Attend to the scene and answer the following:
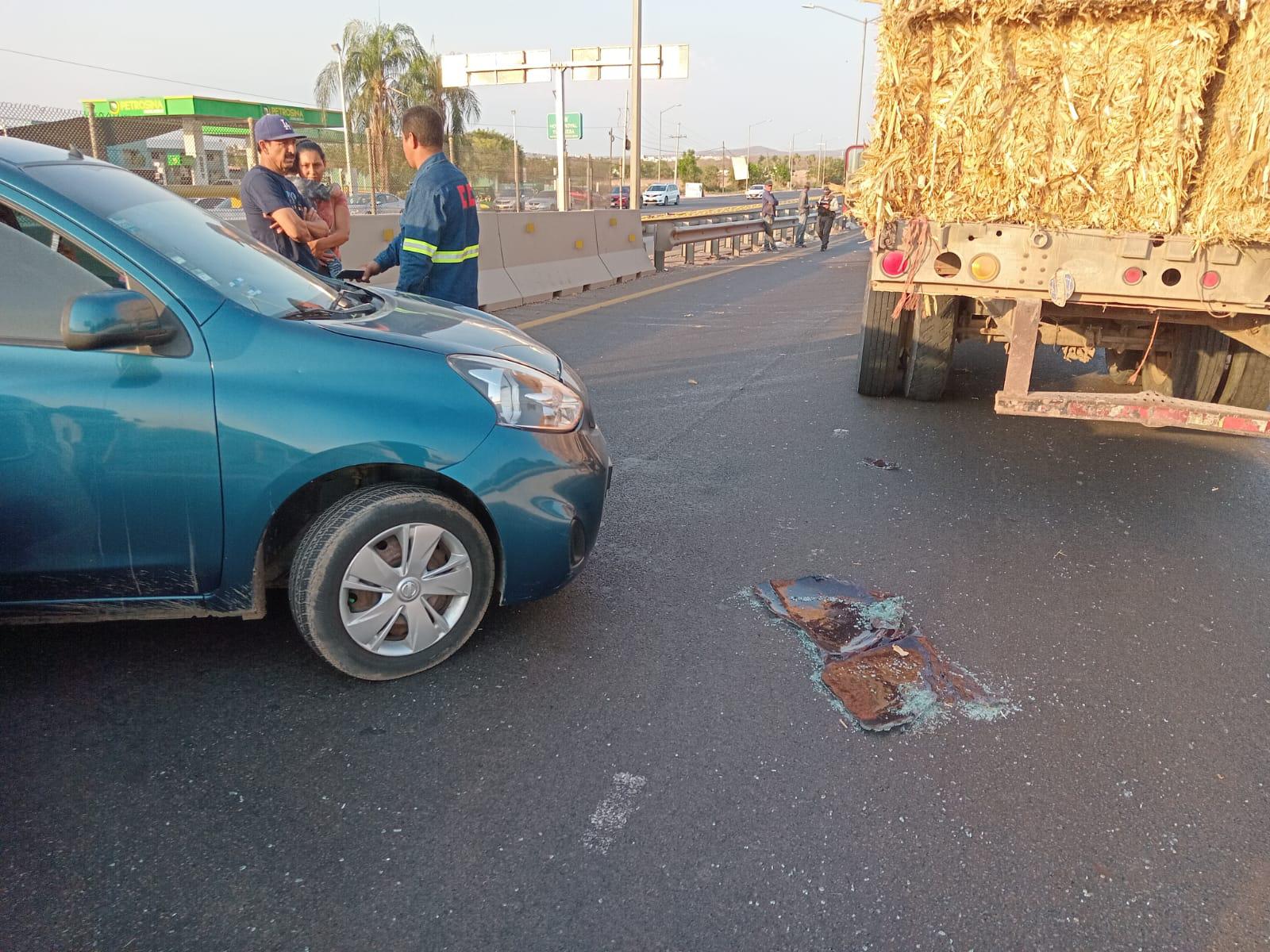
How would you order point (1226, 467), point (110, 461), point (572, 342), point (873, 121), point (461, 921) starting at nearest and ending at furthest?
point (461, 921)
point (110, 461)
point (873, 121)
point (1226, 467)
point (572, 342)

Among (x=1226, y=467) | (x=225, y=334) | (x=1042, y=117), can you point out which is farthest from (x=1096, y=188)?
(x=225, y=334)

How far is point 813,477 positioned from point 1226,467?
2.51 meters

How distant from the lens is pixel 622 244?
1650 cm

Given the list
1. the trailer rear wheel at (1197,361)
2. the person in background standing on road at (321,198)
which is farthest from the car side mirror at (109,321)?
the trailer rear wheel at (1197,361)

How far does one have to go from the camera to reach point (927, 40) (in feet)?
16.2

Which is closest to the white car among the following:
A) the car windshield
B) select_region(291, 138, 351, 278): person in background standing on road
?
select_region(291, 138, 351, 278): person in background standing on road

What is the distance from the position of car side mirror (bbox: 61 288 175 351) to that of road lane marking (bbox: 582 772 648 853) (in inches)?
73.2

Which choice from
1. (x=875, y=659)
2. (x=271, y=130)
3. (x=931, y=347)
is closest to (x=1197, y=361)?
(x=931, y=347)

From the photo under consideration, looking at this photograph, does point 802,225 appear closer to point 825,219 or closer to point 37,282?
point 825,219

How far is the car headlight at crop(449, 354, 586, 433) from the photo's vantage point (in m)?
3.15

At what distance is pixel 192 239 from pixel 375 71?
40.1 metres

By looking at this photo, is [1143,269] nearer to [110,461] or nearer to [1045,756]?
[1045,756]

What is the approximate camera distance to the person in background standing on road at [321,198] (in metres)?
6.04

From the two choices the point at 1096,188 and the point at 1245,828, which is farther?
the point at 1096,188
